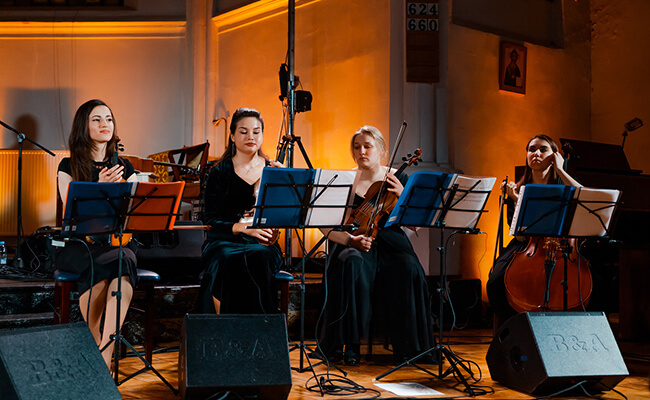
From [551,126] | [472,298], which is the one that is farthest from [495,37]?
[472,298]

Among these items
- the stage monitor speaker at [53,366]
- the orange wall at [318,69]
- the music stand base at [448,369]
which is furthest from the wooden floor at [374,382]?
the orange wall at [318,69]

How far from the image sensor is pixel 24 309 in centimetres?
440

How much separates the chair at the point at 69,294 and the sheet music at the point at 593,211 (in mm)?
2371

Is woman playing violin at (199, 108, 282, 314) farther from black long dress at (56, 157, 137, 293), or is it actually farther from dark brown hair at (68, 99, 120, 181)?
dark brown hair at (68, 99, 120, 181)

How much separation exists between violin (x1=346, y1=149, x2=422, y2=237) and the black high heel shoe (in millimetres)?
699

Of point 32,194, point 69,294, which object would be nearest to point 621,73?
point 69,294

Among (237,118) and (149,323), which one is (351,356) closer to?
(149,323)

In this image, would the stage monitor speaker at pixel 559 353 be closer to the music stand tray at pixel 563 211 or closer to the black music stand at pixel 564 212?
the black music stand at pixel 564 212

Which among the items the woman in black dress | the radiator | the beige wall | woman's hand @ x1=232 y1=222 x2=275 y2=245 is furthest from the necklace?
the radiator

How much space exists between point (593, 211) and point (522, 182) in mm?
994

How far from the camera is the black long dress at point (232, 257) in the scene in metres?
3.65

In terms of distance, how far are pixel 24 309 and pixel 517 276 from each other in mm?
3190

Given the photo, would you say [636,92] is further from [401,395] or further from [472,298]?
[401,395]

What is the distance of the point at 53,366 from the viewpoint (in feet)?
8.21
